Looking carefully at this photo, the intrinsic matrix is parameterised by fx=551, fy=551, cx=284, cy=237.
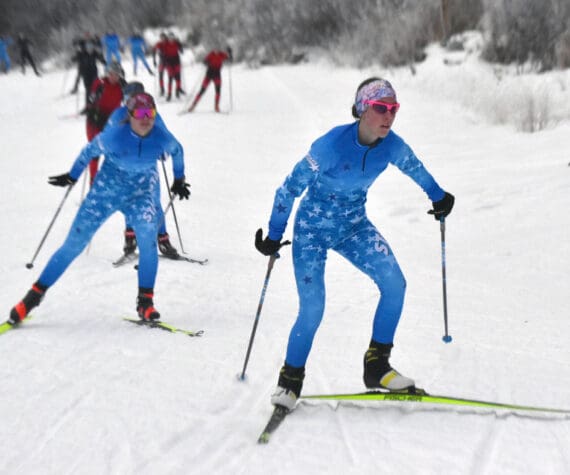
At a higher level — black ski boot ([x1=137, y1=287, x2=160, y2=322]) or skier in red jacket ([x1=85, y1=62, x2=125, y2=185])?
skier in red jacket ([x1=85, y1=62, x2=125, y2=185])

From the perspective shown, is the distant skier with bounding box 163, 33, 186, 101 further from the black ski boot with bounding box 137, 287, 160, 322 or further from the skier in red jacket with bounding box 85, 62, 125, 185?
the black ski boot with bounding box 137, 287, 160, 322

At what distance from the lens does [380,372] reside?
3088 mm

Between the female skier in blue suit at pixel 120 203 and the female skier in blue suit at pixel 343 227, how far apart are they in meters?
1.52

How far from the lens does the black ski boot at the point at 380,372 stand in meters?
3.05

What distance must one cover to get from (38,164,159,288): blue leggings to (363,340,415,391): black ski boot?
6.33ft

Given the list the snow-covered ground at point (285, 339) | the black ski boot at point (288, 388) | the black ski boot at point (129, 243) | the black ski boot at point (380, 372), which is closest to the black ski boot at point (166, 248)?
the snow-covered ground at point (285, 339)

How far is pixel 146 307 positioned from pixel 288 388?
65.8 inches

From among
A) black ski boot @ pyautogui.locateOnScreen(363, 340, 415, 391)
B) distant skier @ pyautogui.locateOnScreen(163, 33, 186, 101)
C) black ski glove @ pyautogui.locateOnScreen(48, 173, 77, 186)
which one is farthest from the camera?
distant skier @ pyautogui.locateOnScreen(163, 33, 186, 101)

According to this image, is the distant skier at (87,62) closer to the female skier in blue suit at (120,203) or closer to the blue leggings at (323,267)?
the female skier in blue suit at (120,203)

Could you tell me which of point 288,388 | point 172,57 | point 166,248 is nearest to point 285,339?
point 288,388

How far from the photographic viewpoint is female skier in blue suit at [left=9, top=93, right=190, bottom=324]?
416 centimetres

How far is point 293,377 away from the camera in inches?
120

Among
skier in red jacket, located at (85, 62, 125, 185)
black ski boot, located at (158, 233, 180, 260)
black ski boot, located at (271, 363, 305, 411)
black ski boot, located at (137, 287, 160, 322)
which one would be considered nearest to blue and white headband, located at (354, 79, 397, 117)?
black ski boot, located at (271, 363, 305, 411)

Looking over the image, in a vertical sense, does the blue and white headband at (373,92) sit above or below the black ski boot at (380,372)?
above
